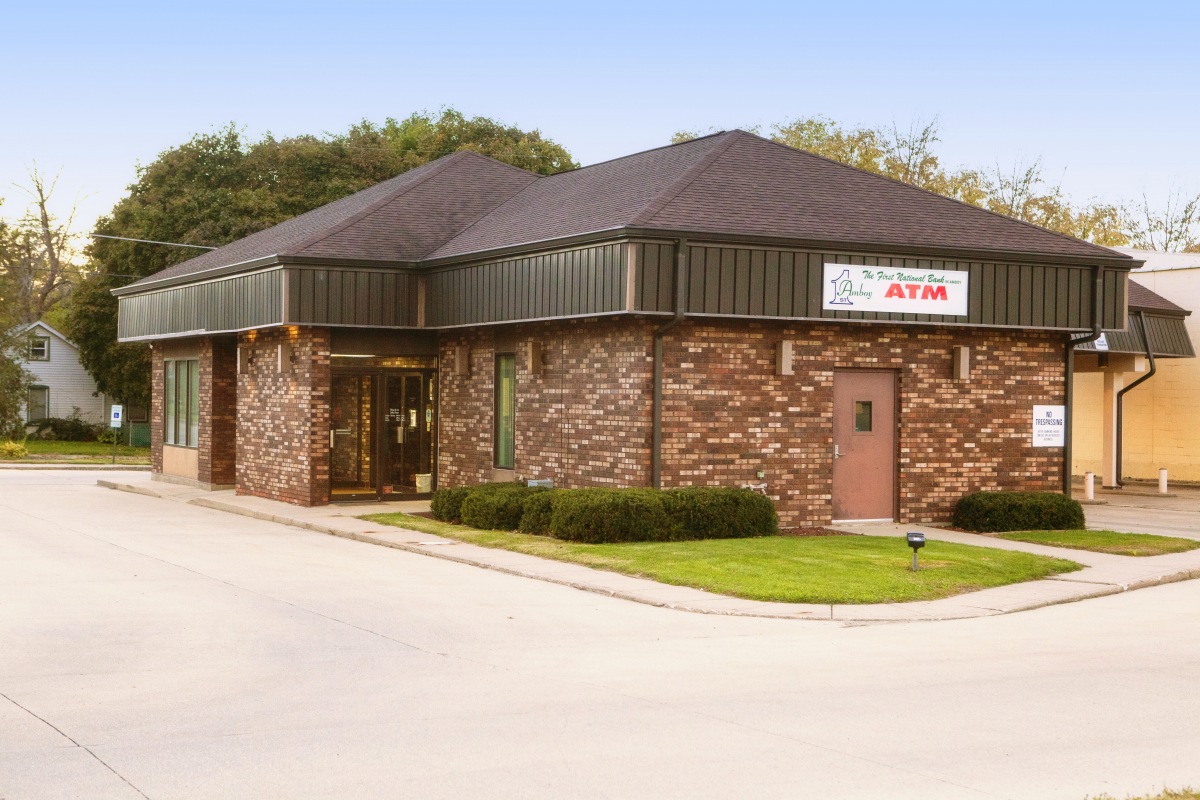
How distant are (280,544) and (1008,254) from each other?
462 inches

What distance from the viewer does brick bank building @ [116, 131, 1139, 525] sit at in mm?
19578

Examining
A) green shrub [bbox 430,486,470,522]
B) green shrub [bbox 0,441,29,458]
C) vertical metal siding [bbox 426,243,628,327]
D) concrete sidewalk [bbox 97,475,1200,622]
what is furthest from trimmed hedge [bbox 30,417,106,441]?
green shrub [bbox 430,486,470,522]

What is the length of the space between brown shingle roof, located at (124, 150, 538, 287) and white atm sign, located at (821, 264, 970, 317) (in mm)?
8279

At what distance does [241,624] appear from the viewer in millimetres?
12047

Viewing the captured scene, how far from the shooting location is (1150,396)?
34.6m

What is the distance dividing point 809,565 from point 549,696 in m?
7.11

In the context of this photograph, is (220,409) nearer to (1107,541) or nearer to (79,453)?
(1107,541)

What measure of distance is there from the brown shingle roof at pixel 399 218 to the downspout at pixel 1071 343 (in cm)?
1143

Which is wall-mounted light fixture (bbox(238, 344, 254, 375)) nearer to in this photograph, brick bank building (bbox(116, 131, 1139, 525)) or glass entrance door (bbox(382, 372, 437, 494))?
brick bank building (bbox(116, 131, 1139, 525))

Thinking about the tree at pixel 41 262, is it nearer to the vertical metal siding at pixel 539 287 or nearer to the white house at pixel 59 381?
the white house at pixel 59 381

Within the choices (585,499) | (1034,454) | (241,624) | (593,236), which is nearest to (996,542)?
(1034,454)

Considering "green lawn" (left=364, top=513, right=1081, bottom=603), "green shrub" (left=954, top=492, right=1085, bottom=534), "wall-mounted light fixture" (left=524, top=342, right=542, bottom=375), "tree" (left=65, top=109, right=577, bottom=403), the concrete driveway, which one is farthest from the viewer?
"tree" (left=65, top=109, right=577, bottom=403)

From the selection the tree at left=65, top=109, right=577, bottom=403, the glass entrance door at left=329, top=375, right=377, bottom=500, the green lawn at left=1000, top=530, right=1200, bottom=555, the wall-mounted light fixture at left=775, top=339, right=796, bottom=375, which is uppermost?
the tree at left=65, top=109, right=577, bottom=403

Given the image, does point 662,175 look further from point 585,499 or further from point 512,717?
point 512,717
